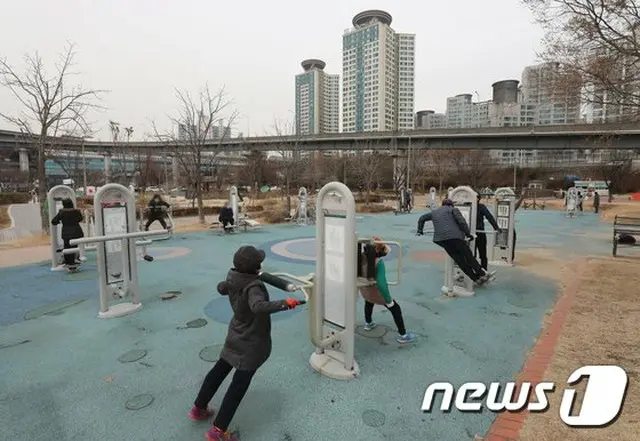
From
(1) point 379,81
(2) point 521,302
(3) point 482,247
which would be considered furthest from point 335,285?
(1) point 379,81

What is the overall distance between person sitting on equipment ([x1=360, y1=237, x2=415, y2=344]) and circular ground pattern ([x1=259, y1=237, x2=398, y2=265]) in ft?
13.8

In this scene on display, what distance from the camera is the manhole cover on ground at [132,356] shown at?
3921 mm

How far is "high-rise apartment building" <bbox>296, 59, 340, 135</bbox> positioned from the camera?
63.2 metres

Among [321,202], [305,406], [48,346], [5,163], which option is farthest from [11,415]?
[5,163]

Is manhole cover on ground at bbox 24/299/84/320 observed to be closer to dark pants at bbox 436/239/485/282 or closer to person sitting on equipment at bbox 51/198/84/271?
person sitting on equipment at bbox 51/198/84/271

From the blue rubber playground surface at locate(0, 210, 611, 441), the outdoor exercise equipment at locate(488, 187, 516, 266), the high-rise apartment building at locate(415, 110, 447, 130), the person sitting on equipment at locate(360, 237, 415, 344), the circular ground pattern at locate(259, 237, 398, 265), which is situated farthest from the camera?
the high-rise apartment building at locate(415, 110, 447, 130)

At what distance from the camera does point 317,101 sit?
64.5m

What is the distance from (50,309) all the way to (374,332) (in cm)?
483

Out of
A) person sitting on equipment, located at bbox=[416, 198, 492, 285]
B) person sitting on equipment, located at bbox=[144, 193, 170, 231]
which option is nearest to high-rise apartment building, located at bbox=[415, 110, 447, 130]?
person sitting on equipment, located at bbox=[144, 193, 170, 231]

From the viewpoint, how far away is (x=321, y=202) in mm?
3688

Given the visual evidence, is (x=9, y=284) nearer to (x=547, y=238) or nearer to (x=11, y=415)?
(x=11, y=415)

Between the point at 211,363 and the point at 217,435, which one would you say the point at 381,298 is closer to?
the point at 211,363

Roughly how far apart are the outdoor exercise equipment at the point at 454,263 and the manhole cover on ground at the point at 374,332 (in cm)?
193

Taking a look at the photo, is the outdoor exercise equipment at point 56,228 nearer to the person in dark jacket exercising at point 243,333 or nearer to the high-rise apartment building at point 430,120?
the person in dark jacket exercising at point 243,333
